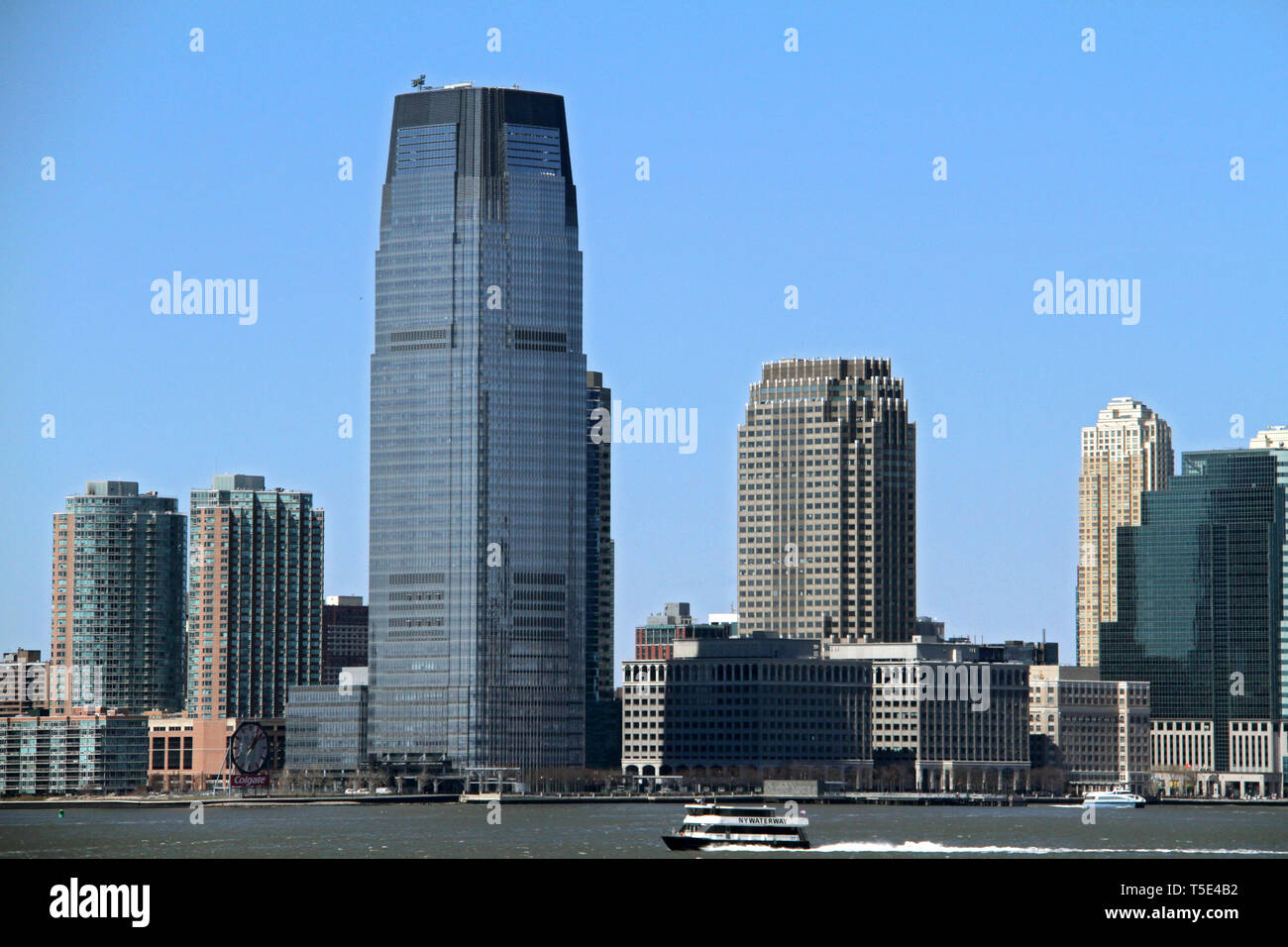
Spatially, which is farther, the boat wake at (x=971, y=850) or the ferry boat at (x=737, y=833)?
the ferry boat at (x=737, y=833)

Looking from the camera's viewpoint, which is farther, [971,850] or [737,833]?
[971,850]

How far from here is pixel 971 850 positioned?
182 m

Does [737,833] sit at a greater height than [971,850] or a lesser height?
greater

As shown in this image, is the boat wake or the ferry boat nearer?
the boat wake

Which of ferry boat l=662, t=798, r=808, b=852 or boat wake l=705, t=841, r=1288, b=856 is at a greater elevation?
ferry boat l=662, t=798, r=808, b=852

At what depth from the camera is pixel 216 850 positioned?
184 meters

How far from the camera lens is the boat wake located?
574 feet

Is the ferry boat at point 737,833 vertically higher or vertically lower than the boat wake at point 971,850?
higher

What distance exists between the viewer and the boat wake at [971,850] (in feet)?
574
